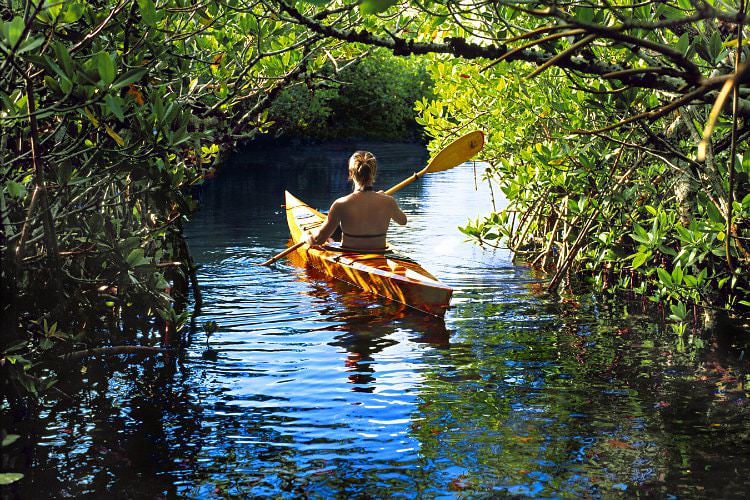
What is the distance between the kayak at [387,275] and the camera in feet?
28.3

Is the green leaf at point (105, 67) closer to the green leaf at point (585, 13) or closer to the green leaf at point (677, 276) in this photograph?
the green leaf at point (585, 13)

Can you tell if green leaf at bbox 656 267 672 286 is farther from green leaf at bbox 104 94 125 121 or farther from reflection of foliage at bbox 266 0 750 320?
green leaf at bbox 104 94 125 121

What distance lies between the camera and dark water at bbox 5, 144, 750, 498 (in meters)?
4.62

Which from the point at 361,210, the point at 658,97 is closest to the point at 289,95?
the point at 361,210

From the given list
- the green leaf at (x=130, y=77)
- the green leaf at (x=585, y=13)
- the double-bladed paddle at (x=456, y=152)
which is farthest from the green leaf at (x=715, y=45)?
the double-bladed paddle at (x=456, y=152)

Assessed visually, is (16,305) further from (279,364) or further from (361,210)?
(361,210)

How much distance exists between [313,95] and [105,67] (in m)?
4.68

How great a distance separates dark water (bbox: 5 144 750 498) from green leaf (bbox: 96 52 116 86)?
2.05 m

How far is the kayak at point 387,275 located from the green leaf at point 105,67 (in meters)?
5.34

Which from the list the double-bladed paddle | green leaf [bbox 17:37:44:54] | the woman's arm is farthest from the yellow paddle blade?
green leaf [bbox 17:37:44:54]

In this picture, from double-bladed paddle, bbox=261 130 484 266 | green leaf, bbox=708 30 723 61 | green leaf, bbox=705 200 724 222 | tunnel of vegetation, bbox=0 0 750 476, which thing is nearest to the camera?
tunnel of vegetation, bbox=0 0 750 476

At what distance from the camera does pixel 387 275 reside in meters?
9.15

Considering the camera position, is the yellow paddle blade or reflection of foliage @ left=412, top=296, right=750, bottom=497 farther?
the yellow paddle blade

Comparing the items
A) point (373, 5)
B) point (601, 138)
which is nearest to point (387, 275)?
point (601, 138)
